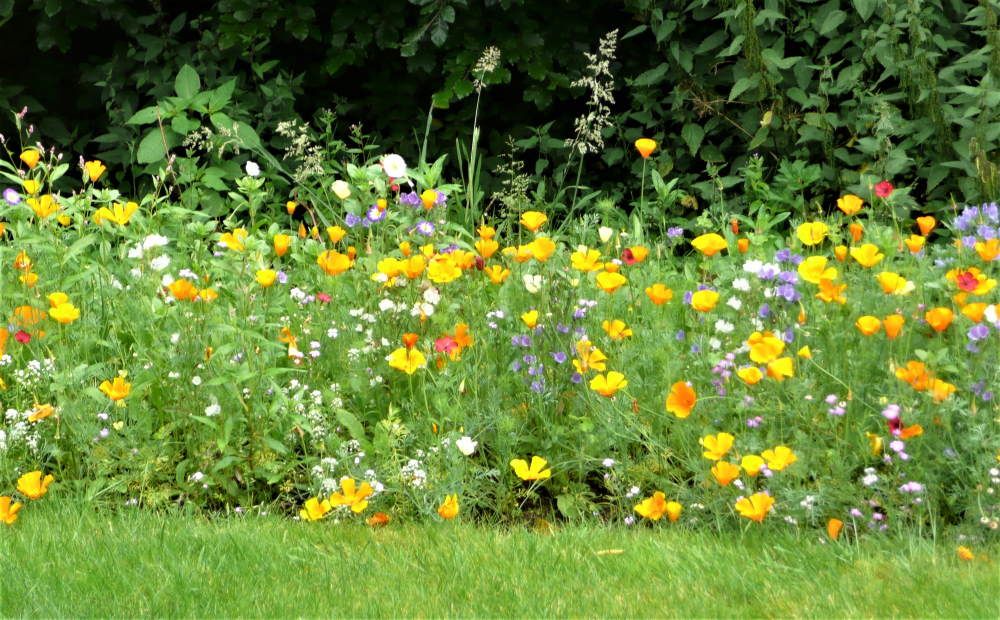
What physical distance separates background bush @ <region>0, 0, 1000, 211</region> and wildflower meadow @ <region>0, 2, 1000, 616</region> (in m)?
1.32

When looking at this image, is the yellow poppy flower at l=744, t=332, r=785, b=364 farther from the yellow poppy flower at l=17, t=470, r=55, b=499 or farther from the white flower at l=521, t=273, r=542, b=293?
the yellow poppy flower at l=17, t=470, r=55, b=499

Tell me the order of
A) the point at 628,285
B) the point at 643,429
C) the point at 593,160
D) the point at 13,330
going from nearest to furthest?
the point at 643,429
the point at 13,330
the point at 628,285
the point at 593,160

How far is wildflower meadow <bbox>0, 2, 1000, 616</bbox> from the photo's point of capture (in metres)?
2.84

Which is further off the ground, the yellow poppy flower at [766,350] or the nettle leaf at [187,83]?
the nettle leaf at [187,83]

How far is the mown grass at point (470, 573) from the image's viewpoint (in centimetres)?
256

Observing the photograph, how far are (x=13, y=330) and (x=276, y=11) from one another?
9.33 ft

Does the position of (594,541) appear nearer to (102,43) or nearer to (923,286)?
(923,286)

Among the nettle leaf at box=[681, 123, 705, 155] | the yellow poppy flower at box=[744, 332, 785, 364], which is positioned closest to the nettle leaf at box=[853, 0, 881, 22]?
the nettle leaf at box=[681, 123, 705, 155]

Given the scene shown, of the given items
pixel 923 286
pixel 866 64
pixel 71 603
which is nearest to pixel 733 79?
pixel 866 64

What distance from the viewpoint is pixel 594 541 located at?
2.92m

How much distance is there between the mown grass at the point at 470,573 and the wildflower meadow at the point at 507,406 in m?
0.01

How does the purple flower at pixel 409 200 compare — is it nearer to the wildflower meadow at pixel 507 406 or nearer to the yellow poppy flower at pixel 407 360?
the wildflower meadow at pixel 507 406

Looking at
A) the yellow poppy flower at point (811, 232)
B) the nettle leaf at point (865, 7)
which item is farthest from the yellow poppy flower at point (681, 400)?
the nettle leaf at point (865, 7)

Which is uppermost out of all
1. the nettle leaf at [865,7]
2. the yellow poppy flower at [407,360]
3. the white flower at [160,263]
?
the nettle leaf at [865,7]
